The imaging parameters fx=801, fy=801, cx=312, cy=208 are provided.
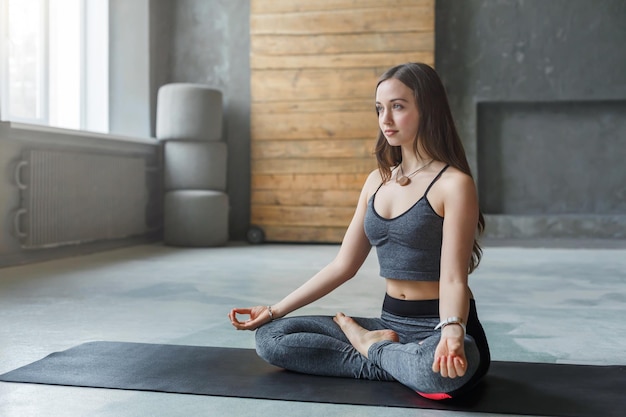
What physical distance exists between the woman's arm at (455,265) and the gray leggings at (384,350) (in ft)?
0.33

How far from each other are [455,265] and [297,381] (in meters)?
0.56

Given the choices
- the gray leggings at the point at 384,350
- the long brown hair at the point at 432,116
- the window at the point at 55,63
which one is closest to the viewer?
the gray leggings at the point at 384,350

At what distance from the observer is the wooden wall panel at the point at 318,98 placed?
6949 millimetres

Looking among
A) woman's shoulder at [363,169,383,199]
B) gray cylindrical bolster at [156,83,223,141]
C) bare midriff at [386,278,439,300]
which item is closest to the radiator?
gray cylindrical bolster at [156,83,223,141]

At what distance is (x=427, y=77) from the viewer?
6.71ft

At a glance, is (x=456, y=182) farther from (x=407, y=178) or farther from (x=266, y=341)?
(x=266, y=341)

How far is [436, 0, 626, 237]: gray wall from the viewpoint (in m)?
6.97

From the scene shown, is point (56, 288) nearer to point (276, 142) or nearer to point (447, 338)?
point (447, 338)

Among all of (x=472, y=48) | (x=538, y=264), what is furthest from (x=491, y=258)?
(x=472, y=48)

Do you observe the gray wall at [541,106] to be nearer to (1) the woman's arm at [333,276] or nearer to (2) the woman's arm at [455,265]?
(1) the woman's arm at [333,276]

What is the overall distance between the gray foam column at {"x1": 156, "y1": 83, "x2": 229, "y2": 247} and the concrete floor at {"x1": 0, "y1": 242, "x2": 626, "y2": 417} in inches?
24.8

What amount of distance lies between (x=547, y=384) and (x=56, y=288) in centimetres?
280

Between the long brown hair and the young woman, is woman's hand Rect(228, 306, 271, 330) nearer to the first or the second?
the young woman

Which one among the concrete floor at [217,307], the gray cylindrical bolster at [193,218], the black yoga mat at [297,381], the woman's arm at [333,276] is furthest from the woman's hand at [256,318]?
the gray cylindrical bolster at [193,218]
